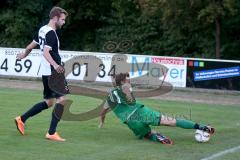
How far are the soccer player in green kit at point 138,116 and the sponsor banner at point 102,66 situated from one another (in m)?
14.4

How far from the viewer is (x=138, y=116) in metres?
10.5

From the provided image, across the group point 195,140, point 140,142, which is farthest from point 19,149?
A: point 195,140

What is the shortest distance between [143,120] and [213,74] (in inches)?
581

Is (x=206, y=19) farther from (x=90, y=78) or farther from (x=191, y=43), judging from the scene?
(x=90, y=78)

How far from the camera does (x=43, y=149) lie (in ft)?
30.8

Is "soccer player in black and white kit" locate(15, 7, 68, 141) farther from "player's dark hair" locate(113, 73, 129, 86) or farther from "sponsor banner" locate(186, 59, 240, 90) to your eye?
"sponsor banner" locate(186, 59, 240, 90)

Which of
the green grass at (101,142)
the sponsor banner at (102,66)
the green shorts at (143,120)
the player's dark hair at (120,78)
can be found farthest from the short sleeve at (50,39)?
the sponsor banner at (102,66)

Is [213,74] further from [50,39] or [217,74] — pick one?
[50,39]

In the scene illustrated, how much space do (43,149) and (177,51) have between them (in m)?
25.8

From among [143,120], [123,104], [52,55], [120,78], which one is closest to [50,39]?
[52,55]

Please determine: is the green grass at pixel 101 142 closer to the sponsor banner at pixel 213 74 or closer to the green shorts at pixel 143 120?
the green shorts at pixel 143 120

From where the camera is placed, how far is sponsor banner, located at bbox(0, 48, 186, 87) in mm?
25203

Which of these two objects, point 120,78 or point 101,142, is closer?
point 101,142

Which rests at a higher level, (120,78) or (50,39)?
(50,39)
